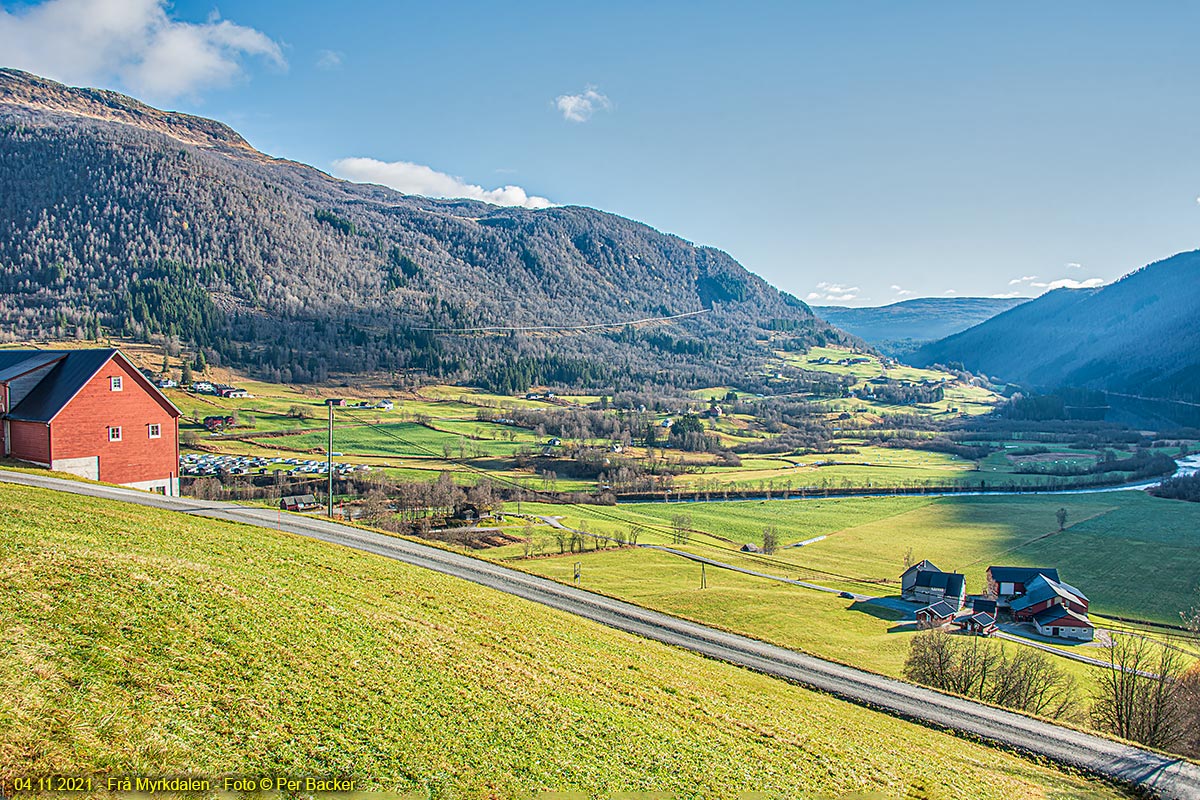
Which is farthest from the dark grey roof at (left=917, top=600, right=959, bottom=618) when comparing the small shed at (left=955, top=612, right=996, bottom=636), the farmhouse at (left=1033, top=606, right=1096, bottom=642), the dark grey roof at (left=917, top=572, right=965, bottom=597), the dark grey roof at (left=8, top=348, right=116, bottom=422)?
the dark grey roof at (left=8, top=348, right=116, bottom=422)

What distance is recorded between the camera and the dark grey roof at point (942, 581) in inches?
2264

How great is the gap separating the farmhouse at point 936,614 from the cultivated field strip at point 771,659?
30.5 meters

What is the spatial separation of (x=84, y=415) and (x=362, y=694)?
28703mm

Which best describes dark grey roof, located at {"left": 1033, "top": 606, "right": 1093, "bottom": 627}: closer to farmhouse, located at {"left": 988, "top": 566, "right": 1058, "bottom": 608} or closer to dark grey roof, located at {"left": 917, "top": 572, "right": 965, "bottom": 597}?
farmhouse, located at {"left": 988, "top": 566, "right": 1058, "bottom": 608}

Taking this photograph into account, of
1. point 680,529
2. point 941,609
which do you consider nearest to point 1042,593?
point 941,609

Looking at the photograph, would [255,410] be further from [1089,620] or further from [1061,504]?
[1061,504]

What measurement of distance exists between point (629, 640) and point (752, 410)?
17301 cm

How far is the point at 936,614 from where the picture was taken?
172ft

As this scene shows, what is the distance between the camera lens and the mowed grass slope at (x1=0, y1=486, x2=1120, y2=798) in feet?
31.3

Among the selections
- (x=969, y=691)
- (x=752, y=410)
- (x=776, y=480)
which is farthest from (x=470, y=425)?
(x=969, y=691)

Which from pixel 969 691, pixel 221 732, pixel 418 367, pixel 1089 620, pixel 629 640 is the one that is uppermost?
pixel 418 367

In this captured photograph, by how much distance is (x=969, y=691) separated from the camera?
3191 centimetres

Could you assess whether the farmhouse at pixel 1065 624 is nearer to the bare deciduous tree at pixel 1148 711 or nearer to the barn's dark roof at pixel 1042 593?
the barn's dark roof at pixel 1042 593

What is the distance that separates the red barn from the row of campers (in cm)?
5137
